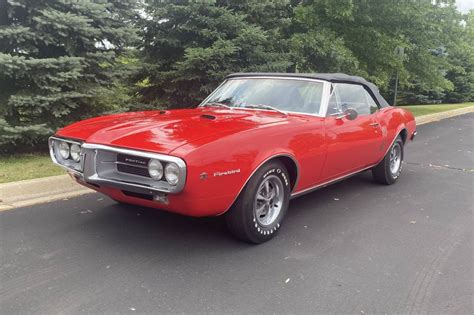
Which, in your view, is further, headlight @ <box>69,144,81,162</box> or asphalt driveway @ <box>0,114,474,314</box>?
headlight @ <box>69,144,81,162</box>

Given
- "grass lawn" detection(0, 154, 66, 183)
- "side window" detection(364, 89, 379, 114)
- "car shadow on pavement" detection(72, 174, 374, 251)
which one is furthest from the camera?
"side window" detection(364, 89, 379, 114)

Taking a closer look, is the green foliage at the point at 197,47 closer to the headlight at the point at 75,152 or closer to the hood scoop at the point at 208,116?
the hood scoop at the point at 208,116

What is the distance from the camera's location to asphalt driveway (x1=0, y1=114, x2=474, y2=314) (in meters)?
2.95

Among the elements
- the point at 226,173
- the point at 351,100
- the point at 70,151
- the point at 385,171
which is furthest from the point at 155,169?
the point at 385,171

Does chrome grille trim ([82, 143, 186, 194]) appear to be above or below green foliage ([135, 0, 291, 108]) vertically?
below

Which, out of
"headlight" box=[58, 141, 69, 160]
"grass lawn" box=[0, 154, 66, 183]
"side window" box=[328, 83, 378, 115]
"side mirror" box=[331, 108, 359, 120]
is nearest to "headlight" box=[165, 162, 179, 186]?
"headlight" box=[58, 141, 69, 160]

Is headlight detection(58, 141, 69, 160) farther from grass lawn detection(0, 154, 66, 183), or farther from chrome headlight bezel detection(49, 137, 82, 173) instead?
grass lawn detection(0, 154, 66, 183)

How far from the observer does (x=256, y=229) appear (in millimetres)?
3809

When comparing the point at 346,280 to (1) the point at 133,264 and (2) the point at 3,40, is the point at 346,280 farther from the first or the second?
(2) the point at 3,40

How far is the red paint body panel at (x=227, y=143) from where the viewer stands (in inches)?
130

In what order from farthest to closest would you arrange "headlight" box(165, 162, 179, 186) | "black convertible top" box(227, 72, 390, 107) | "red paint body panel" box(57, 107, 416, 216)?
"black convertible top" box(227, 72, 390, 107)
"red paint body panel" box(57, 107, 416, 216)
"headlight" box(165, 162, 179, 186)

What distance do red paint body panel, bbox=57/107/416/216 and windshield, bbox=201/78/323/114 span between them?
19 cm

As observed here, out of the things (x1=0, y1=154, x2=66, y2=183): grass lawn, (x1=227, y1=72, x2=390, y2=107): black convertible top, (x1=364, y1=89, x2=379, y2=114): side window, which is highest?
(x1=227, y1=72, x2=390, y2=107): black convertible top

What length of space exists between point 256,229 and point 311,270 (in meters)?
0.61
